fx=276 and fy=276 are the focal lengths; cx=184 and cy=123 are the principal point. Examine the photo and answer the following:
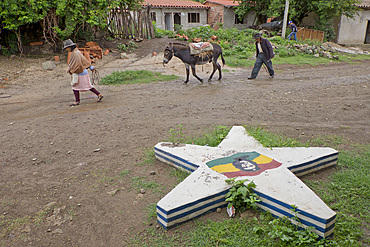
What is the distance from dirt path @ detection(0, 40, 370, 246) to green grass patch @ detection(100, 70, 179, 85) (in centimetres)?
66

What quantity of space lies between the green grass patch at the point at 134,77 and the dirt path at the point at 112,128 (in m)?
0.66

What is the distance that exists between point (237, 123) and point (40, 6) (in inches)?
368

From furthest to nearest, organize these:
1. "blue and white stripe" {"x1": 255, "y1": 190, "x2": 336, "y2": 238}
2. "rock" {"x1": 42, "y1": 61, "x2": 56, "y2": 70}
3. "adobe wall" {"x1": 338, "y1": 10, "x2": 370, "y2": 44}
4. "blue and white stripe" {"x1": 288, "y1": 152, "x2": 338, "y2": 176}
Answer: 1. "adobe wall" {"x1": 338, "y1": 10, "x2": 370, "y2": 44}
2. "rock" {"x1": 42, "y1": 61, "x2": 56, "y2": 70}
3. "blue and white stripe" {"x1": 288, "y1": 152, "x2": 338, "y2": 176}
4. "blue and white stripe" {"x1": 255, "y1": 190, "x2": 336, "y2": 238}

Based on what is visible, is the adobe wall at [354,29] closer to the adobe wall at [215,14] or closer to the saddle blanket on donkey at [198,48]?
the adobe wall at [215,14]

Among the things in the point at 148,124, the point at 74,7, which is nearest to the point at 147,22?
the point at 74,7

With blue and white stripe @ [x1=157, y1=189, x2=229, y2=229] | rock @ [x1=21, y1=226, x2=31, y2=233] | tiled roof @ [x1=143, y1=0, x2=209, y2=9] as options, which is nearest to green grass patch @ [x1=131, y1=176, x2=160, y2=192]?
blue and white stripe @ [x1=157, y1=189, x2=229, y2=229]

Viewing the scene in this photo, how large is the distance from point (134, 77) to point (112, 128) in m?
4.81

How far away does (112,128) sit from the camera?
538cm

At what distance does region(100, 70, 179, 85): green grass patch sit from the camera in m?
9.32

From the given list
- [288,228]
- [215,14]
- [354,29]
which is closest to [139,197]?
[288,228]

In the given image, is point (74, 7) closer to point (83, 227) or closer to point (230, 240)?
point (83, 227)

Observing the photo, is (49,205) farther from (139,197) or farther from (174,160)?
(174,160)

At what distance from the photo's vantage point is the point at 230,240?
256 cm

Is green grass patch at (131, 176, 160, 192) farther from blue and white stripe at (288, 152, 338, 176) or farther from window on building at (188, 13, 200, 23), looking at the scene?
window on building at (188, 13, 200, 23)
